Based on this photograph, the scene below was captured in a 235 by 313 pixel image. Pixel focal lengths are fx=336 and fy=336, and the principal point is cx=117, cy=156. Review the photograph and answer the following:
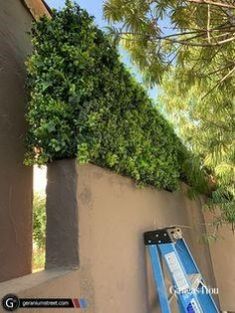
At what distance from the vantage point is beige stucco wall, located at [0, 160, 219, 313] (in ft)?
6.59

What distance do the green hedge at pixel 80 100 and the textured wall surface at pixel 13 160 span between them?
18 cm

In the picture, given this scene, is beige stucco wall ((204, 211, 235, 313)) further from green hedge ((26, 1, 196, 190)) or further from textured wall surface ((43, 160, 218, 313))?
green hedge ((26, 1, 196, 190))

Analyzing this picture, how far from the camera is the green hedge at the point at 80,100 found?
94.3 inches

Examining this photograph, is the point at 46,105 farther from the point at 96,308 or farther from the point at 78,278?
the point at 96,308

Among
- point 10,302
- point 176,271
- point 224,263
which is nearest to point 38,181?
point 176,271

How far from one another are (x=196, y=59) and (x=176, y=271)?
87.3 inches

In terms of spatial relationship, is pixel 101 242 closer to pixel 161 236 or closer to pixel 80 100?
pixel 161 236

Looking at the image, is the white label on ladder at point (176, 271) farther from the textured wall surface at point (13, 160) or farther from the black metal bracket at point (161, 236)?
the textured wall surface at point (13, 160)

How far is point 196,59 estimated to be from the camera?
3.67m

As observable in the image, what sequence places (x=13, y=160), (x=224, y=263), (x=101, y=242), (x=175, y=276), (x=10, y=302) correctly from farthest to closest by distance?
(x=224, y=263) → (x=175, y=276) → (x=13, y=160) → (x=101, y=242) → (x=10, y=302)

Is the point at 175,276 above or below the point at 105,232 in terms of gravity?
below

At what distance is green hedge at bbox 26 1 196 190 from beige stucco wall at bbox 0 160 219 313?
0.48 feet

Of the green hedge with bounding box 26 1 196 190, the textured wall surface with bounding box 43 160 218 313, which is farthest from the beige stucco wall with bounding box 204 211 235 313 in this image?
the green hedge with bounding box 26 1 196 190

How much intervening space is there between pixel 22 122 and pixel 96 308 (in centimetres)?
159
